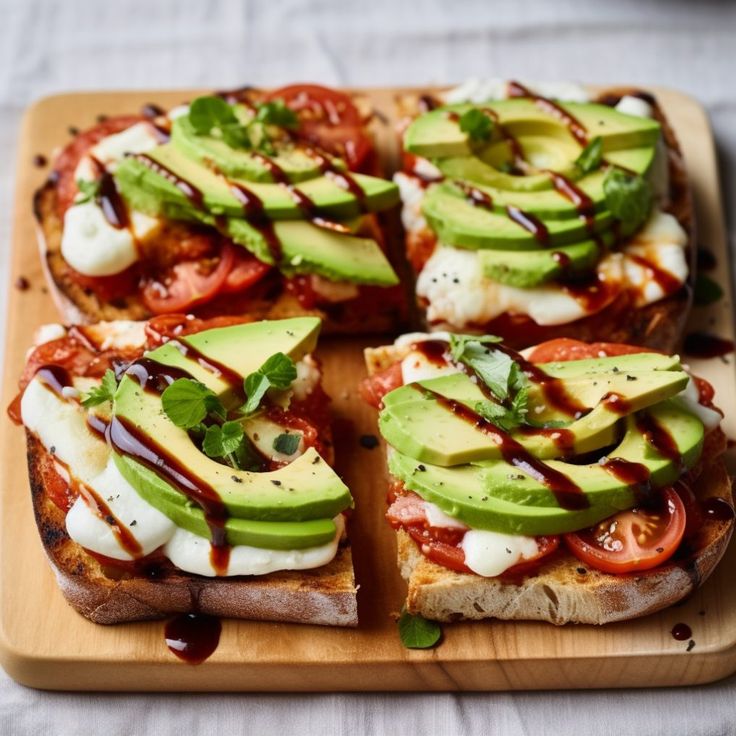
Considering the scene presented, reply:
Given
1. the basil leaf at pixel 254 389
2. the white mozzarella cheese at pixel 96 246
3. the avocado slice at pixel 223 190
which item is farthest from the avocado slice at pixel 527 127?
the basil leaf at pixel 254 389

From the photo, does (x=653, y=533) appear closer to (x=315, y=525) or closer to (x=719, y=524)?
(x=719, y=524)

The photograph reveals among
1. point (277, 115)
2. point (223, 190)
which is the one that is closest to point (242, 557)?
point (223, 190)

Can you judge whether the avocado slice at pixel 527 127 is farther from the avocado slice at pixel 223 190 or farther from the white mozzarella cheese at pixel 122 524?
the white mozzarella cheese at pixel 122 524

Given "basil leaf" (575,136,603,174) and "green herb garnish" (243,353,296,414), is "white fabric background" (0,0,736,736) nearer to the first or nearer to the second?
"basil leaf" (575,136,603,174)

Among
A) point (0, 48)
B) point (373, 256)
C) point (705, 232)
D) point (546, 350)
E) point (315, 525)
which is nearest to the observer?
point (315, 525)

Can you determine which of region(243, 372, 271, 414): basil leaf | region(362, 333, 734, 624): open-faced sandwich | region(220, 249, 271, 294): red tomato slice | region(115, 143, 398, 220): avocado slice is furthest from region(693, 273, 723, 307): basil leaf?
region(243, 372, 271, 414): basil leaf

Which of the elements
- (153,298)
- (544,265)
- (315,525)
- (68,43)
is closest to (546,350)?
(544,265)
